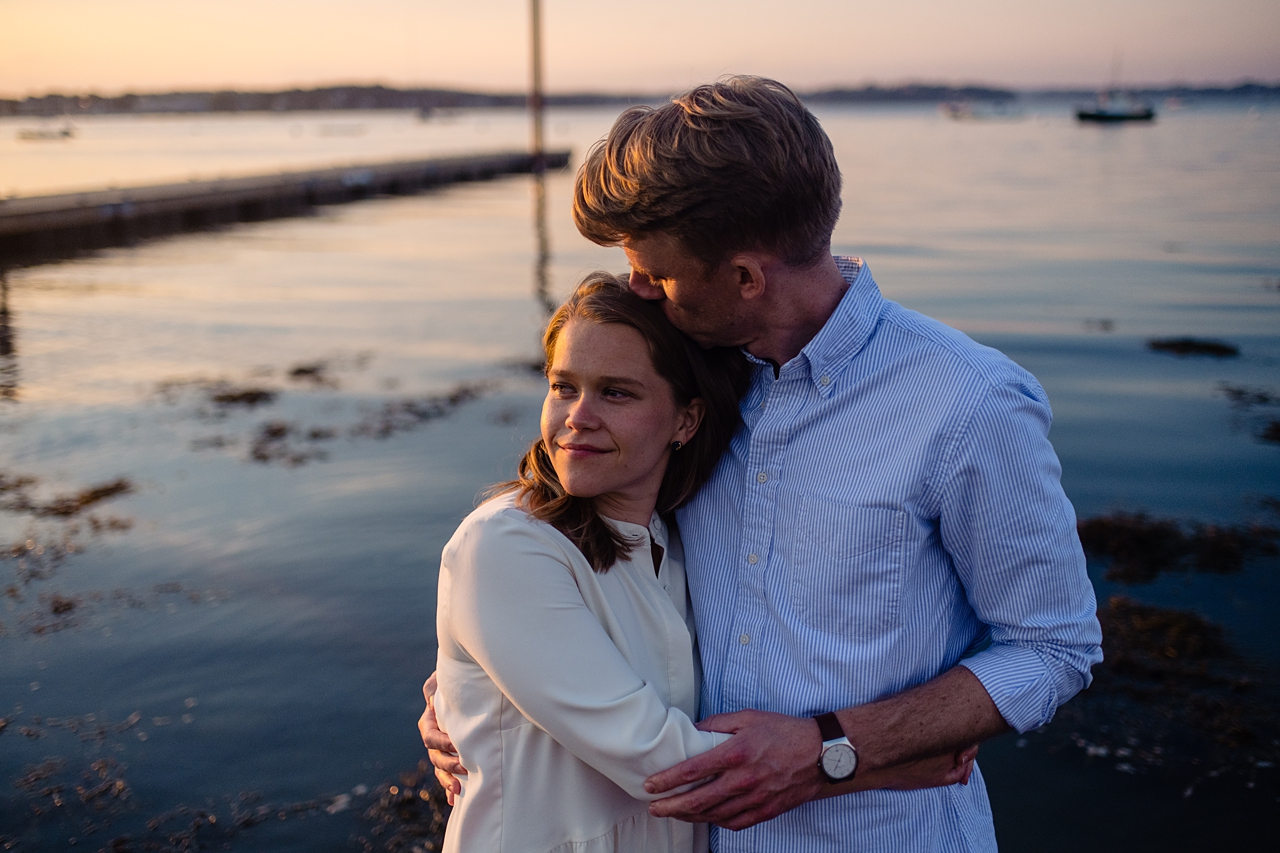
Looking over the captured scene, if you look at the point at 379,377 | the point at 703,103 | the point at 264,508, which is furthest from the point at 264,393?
the point at 703,103

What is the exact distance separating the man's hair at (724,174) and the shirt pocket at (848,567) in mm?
524

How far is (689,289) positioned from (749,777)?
944 mm

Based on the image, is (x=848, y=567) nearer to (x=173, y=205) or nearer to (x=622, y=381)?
(x=622, y=381)

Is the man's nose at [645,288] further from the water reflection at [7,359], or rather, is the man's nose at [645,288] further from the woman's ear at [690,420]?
the water reflection at [7,359]

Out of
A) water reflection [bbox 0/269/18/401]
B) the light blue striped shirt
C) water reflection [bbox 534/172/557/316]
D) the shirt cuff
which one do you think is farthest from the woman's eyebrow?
water reflection [bbox 0/269/18/401]

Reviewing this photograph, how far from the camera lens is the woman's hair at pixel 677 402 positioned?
195 centimetres

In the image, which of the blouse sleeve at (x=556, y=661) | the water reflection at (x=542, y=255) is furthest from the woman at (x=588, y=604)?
the water reflection at (x=542, y=255)

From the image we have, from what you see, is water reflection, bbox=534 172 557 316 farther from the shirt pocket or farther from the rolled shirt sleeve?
the rolled shirt sleeve

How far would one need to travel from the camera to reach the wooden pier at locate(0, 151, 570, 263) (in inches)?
813

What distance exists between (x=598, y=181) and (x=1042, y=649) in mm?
1245

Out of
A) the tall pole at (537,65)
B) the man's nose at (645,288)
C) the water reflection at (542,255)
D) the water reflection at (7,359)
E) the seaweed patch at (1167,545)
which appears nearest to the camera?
the man's nose at (645,288)

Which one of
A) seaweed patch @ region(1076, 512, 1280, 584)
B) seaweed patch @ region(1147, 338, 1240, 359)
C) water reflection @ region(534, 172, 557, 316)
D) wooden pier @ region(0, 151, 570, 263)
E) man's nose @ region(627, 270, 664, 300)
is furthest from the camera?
wooden pier @ region(0, 151, 570, 263)

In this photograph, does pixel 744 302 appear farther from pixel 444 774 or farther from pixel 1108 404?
pixel 1108 404

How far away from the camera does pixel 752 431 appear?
2.01 metres
